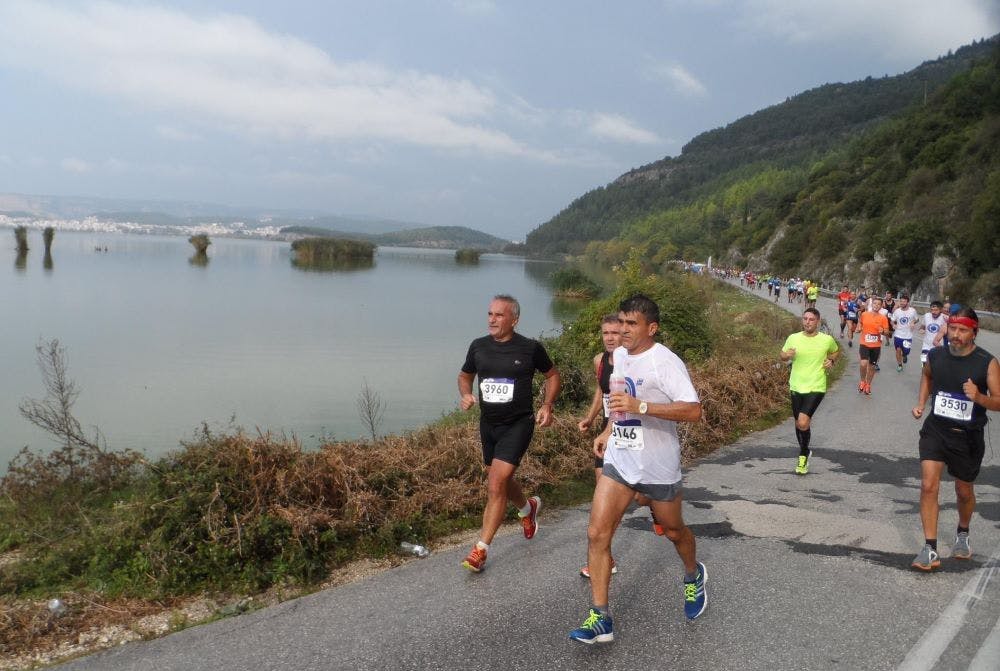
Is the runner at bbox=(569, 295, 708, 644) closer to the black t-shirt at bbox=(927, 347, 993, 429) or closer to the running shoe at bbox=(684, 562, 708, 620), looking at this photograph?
the running shoe at bbox=(684, 562, 708, 620)

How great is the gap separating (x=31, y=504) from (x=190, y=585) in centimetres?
444

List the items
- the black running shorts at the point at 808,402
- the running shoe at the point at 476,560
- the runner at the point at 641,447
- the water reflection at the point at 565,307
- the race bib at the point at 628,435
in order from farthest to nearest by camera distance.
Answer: the water reflection at the point at 565,307 → the black running shorts at the point at 808,402 → the running shoe at the point at 476,560 → the race bib at the point at 628,435 → the runner at the point at 641,447

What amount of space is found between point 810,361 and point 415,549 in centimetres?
500

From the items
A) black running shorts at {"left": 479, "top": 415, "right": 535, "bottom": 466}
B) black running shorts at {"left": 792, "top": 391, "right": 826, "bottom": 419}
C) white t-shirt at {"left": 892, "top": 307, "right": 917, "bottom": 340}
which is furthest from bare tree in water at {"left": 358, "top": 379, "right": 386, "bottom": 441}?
white t-shirt at {"left": 892, "top": 307, "right": 917, "bottom": 340}

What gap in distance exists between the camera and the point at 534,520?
19.1ft

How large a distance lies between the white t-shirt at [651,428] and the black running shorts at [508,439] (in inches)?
49.7

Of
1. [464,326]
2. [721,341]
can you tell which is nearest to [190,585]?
[721,341]

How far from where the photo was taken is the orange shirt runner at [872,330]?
14.3 m

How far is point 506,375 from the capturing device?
5.45 metres

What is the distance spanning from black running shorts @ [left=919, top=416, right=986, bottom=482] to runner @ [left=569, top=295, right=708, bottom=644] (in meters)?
2.40

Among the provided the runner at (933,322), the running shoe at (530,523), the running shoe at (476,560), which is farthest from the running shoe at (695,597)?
the runner at (933,322)

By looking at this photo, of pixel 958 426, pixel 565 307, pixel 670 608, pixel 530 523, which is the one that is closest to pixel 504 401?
pixel 530 523

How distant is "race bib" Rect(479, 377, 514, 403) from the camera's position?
5418mm

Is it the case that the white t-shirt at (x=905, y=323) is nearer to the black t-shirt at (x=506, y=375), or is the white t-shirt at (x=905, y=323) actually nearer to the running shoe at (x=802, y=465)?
the running shoe at (x=802, y=465)
